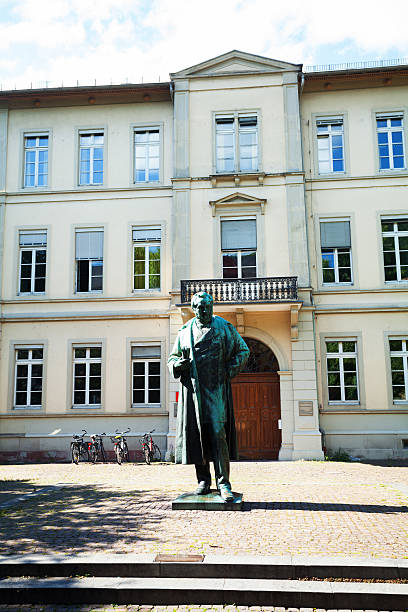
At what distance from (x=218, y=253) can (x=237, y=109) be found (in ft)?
16.0

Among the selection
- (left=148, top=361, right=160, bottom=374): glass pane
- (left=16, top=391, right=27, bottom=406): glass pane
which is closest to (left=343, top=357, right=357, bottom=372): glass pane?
(left=148, top=361, right=160, bottom=374): glass pane

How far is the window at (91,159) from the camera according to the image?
64.4 ft

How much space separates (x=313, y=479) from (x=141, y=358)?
8105 millimetres

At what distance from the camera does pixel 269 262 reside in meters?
17.7

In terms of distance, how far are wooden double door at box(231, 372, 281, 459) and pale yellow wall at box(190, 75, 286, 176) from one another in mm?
6663

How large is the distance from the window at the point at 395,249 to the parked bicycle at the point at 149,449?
8775mm

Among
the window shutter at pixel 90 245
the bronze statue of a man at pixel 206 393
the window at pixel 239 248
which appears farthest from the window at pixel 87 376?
the bronze statue of a man at pixel 206 393

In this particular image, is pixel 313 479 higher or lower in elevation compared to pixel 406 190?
lower

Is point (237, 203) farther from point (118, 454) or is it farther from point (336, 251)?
point (118, 454)

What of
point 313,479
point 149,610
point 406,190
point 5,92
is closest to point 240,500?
point 149,610

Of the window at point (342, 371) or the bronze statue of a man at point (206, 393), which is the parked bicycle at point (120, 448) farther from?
the bronze statue of a man at point (206, 393)

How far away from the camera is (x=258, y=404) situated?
696 inches

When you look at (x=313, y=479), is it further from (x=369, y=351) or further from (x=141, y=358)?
(x=141, y=358)

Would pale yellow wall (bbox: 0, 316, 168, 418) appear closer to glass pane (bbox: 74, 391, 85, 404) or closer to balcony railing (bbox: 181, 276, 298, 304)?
glass pane (bbox: 74, 391, 85, 404)
